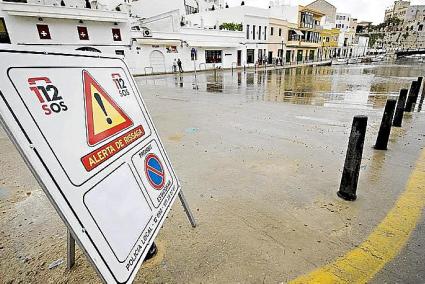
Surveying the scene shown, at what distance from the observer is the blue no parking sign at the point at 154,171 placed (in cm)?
182

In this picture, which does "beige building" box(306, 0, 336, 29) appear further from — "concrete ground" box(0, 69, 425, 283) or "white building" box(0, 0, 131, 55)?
"concrete ground" box(0, 69, 425, 283)

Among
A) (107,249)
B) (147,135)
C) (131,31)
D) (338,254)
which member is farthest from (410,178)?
(131,31)

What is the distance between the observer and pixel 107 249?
4.04ft

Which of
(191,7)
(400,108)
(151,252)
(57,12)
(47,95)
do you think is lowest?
(400,108)

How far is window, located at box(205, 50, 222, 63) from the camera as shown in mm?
32781

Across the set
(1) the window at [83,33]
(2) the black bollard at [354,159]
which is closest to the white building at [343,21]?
(1) the window at [83,33]

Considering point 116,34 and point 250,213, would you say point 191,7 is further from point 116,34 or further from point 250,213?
point 250,213

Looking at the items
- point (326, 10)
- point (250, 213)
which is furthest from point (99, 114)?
point (326, 10)

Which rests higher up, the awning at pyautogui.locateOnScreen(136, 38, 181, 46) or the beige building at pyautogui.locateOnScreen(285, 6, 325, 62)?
the awning at pyautogui.locateOnScreen(136, 38, 181, 46)

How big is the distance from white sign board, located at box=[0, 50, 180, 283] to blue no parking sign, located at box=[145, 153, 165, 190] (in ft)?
0.05

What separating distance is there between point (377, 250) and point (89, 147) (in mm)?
2457

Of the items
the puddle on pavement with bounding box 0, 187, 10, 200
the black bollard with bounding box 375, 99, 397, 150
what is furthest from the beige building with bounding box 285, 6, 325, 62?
the puddle on pavement with bounding box 0, 187, 10, 200

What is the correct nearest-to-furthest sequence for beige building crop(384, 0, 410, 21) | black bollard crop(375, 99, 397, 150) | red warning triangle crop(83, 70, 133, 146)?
red warning triangle crop(83, 70, 133, 146)
black bollard crop(375, 99, 397, 150)
beige building crop(384, 0, 410, 21)

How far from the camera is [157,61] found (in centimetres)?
2781
